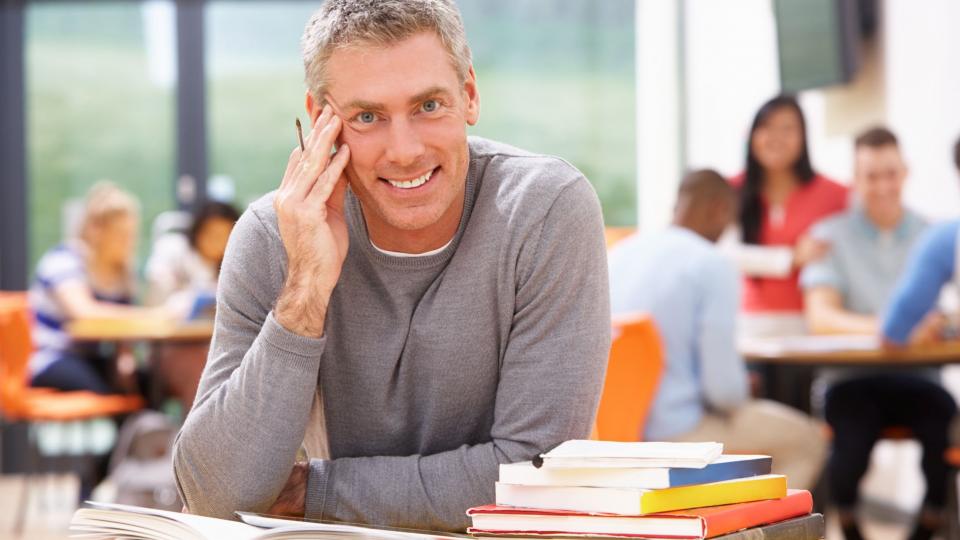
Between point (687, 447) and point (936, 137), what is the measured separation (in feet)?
14.3

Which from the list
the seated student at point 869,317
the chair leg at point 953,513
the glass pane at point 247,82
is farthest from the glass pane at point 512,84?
the chair leg at point 953,513

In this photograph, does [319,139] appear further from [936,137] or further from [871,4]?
[871,4]

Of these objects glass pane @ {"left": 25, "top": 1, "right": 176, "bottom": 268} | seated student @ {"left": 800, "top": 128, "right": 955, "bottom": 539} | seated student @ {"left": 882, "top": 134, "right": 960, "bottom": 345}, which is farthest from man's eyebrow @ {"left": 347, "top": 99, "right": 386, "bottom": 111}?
glass pane @ {"left": 25, "top": 1, "right": 176, "bottom": 268}

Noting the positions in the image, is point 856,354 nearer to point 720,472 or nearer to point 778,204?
point 778,204

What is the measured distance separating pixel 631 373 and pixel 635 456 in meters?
2.20

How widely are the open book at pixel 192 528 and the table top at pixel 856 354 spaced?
281 cm

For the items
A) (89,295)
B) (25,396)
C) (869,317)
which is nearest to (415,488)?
(869,317)

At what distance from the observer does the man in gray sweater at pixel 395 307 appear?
1.53 meters

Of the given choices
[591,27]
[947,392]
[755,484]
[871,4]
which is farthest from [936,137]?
[755,484]

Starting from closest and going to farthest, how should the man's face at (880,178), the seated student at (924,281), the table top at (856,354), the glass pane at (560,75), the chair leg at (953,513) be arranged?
1. the seated student at (924,281)
2. the table top at (856,354)
3. the chair leg at (953,513)
4. the man's face at (880,178)
5. the glass pane at (560,75)

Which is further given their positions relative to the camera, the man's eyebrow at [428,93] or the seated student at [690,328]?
the seated student at [690,328]

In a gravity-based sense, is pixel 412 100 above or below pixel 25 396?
above

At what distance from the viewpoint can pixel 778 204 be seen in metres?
4.95

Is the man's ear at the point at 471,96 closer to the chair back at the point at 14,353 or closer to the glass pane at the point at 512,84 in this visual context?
the chair back at the point at 14,353
